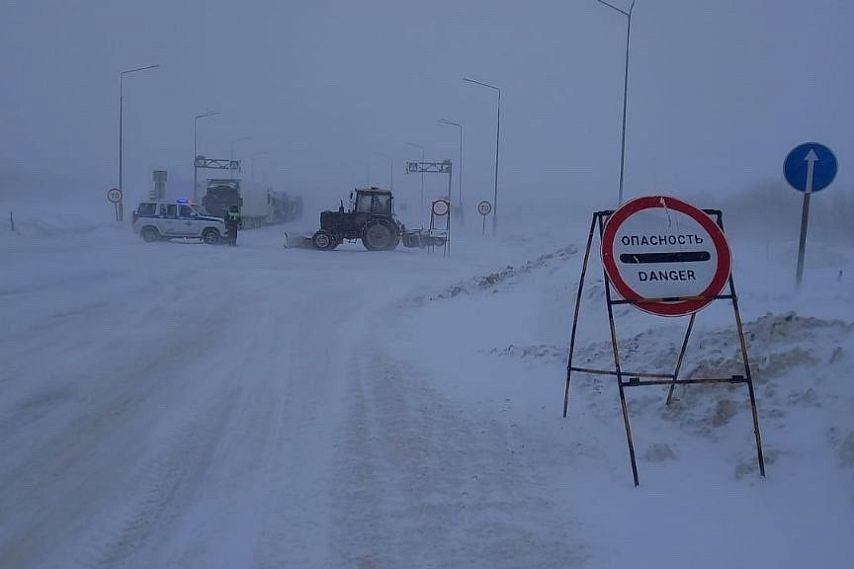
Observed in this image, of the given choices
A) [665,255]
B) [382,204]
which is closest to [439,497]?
[665,255]

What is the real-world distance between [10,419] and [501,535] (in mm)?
5024

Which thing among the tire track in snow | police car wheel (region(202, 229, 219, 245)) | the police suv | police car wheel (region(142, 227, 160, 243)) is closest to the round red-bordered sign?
the tire track in snow

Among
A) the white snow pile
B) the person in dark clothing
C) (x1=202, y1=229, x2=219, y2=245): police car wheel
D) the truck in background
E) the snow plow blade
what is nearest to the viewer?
the white snow pile

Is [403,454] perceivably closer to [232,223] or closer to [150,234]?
[232,223]

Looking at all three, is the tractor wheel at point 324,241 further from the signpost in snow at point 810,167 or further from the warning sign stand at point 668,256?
the warning sign stand at point 668,256

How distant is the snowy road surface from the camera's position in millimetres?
5297

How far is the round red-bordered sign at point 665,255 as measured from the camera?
653 cm

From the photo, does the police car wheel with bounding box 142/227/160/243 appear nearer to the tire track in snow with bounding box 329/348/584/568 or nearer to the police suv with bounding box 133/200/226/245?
the police suv with bounding box 133/200/226/245

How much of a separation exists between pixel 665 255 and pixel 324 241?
3164 centimetres

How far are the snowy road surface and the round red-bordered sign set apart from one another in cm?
123

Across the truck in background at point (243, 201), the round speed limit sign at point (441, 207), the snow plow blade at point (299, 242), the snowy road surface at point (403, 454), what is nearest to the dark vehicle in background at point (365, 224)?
the snow plow blade at point (299, 242)

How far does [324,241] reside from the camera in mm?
37562

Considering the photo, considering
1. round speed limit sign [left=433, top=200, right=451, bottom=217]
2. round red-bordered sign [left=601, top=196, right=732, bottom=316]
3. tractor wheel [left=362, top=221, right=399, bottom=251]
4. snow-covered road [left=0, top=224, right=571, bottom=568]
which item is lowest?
snow-covered road [left=0, top=224, right=571, bottom=568]

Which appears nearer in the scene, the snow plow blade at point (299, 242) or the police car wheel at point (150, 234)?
the snow plow blade at point (299, 242)
